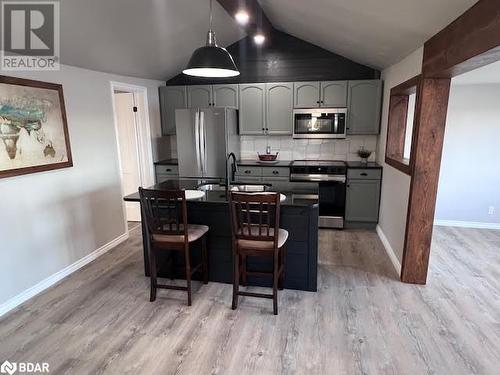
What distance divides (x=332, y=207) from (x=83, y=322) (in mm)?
3434

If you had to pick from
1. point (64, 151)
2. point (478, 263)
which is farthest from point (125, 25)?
point (478, 263)

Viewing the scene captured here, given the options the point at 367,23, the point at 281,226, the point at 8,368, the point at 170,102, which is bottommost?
the point at 8,368

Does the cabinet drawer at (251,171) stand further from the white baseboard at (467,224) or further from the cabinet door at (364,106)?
the white baseboard at (467,224)

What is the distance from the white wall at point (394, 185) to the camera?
3.12 m

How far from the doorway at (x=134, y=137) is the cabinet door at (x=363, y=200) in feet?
10.1

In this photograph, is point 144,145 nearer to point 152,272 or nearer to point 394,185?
point 152,272

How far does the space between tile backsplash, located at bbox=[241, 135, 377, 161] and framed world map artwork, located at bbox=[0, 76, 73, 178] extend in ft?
9.25

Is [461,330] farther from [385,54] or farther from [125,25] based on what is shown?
[125,25]

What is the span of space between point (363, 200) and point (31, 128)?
13.3 ft

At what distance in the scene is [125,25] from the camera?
300 centimetres

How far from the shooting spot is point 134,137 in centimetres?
468

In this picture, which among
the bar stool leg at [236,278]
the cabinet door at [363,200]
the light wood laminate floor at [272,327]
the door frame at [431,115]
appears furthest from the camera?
the cabinet door at [363,200]

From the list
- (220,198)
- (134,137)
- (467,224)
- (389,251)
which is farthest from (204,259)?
(467,224)

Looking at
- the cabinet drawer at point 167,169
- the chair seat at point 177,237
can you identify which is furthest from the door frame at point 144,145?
the chair seat at point 177,237
